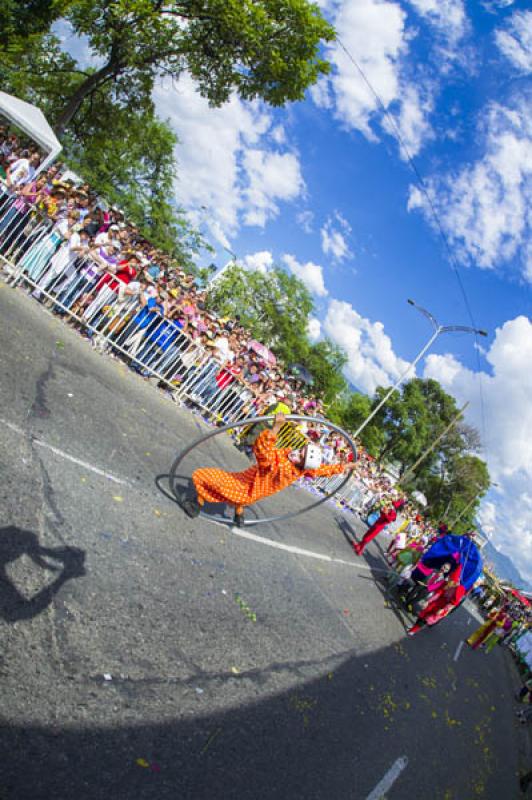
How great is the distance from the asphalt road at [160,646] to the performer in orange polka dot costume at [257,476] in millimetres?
415

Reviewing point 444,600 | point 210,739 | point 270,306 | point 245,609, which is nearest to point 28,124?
point 245,609

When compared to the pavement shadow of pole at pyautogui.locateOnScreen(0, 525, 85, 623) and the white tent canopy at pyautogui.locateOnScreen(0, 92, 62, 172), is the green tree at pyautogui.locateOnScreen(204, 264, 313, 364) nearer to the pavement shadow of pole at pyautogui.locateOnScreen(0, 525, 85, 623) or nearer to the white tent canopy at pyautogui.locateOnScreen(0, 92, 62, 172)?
the white tent canopy at pyautogui.locateOnScreen(0, 92, 62, 172)

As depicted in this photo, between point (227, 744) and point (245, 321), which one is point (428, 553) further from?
point (245, 321)

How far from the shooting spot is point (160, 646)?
148 inches

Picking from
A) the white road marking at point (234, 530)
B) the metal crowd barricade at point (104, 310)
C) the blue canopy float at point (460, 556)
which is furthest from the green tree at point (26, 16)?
the blue canopy float at point (460, 556)

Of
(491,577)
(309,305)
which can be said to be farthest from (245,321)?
(491,577)

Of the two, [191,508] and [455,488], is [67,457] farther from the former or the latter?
[455,488]

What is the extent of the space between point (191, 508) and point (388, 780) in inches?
137

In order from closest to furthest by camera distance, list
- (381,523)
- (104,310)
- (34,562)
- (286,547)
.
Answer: (34,562) < (286,547) < (104,310) < (381,523)

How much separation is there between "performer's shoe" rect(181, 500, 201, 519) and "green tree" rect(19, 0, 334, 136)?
39.2 feet

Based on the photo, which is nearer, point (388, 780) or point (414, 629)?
point (388, 780)

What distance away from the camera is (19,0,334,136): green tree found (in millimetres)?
11922

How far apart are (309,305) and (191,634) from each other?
54486mm

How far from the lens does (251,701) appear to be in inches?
159
